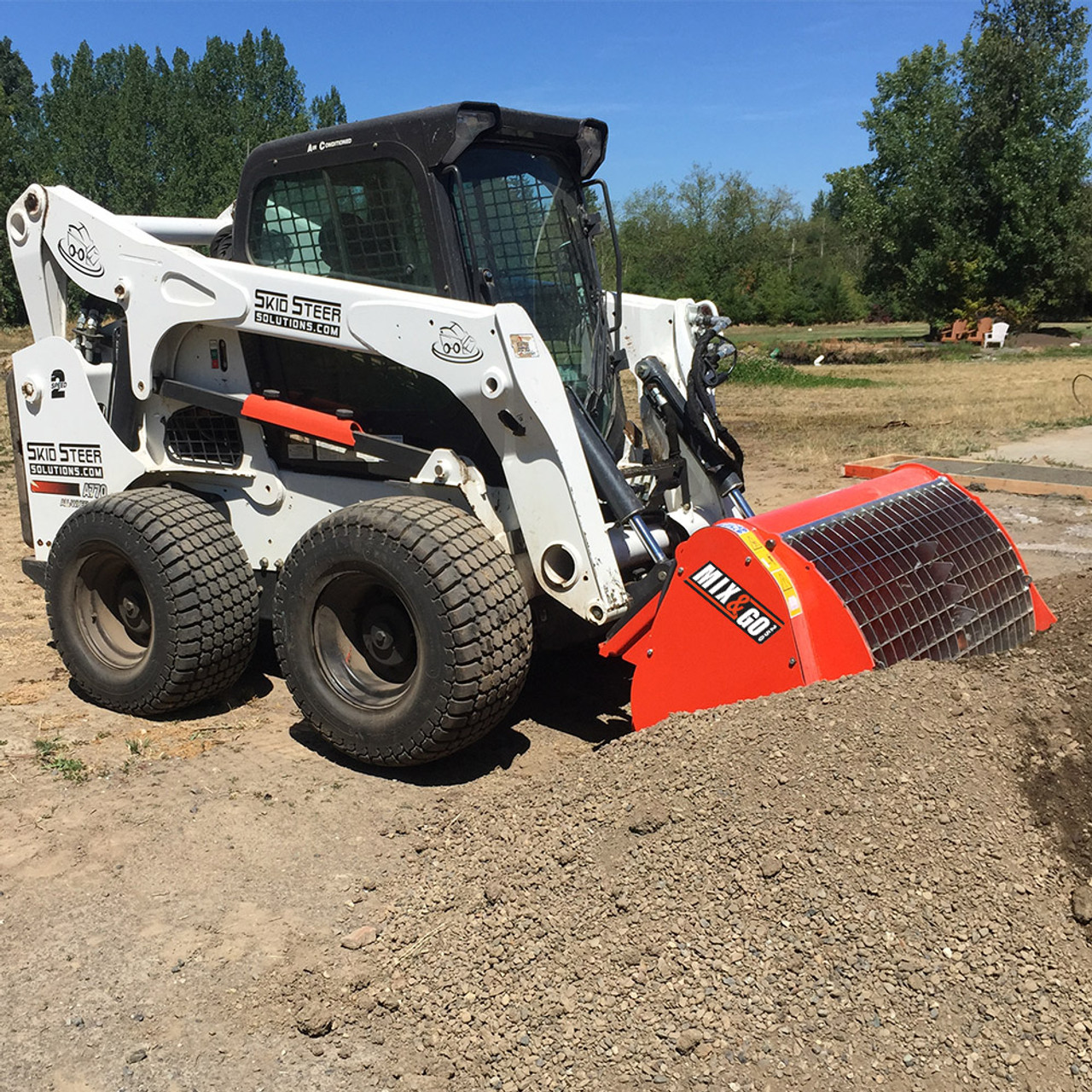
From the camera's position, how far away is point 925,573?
4.33 m

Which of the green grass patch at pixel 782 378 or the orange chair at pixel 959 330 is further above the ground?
the orange chair at pixel 959 330

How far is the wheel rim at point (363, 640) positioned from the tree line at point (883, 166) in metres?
37.2

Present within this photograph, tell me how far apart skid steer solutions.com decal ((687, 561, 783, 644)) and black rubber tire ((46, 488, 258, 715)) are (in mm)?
2055

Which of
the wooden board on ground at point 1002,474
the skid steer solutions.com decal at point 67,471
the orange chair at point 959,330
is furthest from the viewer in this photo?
the orange chair at point 959,330

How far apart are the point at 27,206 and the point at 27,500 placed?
1451 millimetres

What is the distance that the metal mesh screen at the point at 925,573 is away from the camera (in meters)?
4.02

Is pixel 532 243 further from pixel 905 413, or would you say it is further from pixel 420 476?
pixel 905 413

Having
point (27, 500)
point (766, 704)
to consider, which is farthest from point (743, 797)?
point (27, 500)

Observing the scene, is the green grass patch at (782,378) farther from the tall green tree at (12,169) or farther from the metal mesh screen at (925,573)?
the tall green tree at (12,169)

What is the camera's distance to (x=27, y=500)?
5832mm

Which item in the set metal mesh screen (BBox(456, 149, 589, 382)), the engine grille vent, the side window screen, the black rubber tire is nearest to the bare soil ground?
the black rubber tire

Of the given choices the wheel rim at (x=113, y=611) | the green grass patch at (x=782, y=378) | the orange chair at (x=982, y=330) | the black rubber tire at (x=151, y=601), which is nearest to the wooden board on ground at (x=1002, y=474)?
the black rubber tire at (x=151, y=601)

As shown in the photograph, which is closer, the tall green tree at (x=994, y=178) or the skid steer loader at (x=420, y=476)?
the skid steer loader at (x=420, y=476)

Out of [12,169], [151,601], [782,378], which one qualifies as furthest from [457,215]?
[12,169]
